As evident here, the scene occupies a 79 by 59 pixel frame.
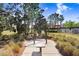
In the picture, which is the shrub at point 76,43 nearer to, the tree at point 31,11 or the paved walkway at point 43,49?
the paved walkway at point 43,49

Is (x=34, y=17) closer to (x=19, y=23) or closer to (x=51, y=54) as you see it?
(x=19, y=23)

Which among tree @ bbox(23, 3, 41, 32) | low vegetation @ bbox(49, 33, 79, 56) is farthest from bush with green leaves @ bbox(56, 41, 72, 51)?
tree @ bbox(23, 3, 41, 32)

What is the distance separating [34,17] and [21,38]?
19 centimetres

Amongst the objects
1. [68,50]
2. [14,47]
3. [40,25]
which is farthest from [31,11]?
[68,50]

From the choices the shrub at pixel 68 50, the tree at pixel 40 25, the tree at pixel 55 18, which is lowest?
the shrub at pixel 68 50

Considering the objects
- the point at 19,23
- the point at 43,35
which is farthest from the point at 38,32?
the point at 19,23

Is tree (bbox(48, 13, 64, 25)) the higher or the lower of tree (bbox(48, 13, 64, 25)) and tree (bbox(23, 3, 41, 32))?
the lower

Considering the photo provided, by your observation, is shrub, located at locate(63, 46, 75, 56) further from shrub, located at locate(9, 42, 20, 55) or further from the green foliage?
shrub, located at locate(9, 42, 20, 55)

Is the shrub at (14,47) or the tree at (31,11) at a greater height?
the tree at (31,11)

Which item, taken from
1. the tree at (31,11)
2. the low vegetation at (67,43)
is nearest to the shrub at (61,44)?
the low vegetation at (67,43)

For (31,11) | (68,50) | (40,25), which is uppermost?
(31,11)

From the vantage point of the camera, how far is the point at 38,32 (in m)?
1.59

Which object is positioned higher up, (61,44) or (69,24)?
(69,24)

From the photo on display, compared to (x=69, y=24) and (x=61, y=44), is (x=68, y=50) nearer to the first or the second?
(x=61, y=44)
